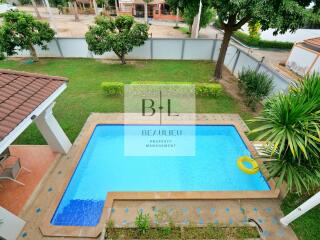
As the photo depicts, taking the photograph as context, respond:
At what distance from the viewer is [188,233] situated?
5.46 meters

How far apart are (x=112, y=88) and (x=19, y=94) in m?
7.27

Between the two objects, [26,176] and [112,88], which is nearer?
[26,176]

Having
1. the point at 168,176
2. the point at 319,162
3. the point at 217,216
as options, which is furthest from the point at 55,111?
the point at 319,162

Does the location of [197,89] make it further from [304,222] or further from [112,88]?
[304,222]

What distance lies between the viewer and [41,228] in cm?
598

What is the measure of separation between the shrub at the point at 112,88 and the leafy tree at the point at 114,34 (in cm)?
465

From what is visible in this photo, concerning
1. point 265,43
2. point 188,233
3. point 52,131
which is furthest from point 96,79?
point 265,43

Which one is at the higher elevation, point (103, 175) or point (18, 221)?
point (18, 221)

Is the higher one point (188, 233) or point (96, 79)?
point (188, 233)

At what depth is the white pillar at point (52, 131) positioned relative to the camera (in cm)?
723

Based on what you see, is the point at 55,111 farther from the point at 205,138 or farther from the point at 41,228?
the point at 205,138

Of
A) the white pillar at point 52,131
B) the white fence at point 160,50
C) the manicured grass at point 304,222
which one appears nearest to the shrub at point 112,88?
Answer: the white pillar at point 52,131

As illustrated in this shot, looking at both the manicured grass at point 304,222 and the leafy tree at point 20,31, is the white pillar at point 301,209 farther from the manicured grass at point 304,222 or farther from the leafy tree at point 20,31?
the leafy tree at point 20,31

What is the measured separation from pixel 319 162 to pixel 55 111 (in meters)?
12.2
